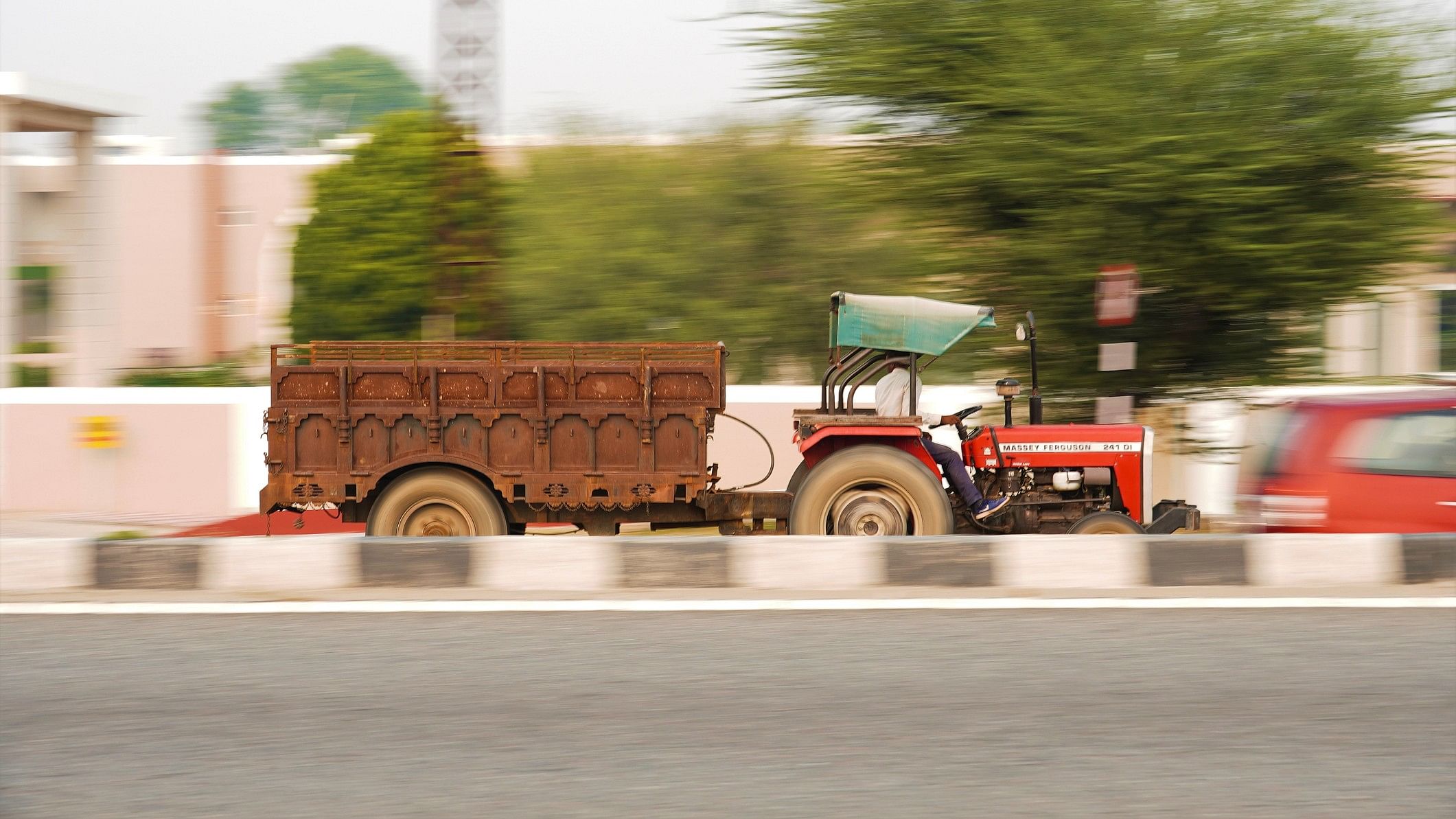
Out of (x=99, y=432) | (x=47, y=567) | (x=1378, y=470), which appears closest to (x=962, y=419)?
(x=1378, y=470)

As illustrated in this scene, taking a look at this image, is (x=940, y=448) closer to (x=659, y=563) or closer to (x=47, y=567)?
(x=659, y=563)

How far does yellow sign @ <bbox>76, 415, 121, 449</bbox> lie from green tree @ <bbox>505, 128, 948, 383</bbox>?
292 inches

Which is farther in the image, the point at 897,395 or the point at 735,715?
the point at 897,395

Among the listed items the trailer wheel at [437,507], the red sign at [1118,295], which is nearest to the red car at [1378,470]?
the red sign at [1118,295]

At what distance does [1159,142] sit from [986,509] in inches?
140

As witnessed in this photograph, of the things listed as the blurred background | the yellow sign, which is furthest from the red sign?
the yellow sign

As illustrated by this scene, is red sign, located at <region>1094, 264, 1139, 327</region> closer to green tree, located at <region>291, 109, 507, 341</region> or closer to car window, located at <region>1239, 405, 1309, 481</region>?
car window, located at <region>1239, 405, 1309, 481</region>

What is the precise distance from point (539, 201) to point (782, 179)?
4.41 m

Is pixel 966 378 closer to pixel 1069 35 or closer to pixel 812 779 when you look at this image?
pixel 1069 35

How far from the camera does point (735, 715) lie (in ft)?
16.2

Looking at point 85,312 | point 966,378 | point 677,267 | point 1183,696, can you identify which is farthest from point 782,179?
point 1183,696

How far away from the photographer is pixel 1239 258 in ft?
37.3

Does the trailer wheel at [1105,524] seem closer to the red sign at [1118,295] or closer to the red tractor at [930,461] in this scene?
the red tractor at [930,461]

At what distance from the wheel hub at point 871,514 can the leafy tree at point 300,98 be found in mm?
112901
